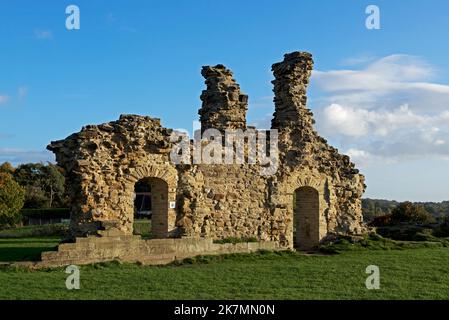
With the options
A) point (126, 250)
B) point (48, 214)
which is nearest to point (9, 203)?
point (48, 214)

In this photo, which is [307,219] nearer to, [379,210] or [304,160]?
[304,160]

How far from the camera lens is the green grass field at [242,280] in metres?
9.03

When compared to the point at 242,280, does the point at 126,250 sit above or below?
above

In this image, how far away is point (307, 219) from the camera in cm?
1858

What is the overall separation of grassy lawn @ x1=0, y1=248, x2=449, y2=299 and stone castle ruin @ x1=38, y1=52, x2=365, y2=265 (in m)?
0.91

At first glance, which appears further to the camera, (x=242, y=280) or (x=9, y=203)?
(x=9, y=203)

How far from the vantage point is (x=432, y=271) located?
12039mm

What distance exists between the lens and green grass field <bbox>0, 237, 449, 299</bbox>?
9.03 m

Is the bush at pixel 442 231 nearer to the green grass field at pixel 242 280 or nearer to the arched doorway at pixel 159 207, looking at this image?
the green grass field at pixel 242 280

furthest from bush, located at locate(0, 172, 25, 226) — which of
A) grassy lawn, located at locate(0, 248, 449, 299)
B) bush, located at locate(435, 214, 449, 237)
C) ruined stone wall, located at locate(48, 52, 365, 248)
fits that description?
bush, located at locate(435, 214, 449, 237)

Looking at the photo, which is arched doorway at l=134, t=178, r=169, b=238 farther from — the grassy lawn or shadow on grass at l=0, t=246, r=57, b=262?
shadow on grass at l=0, t=246, r=57, b=262

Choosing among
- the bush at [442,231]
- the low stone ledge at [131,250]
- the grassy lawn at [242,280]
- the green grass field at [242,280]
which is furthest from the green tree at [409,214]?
the low stone ledge at [131,250]
